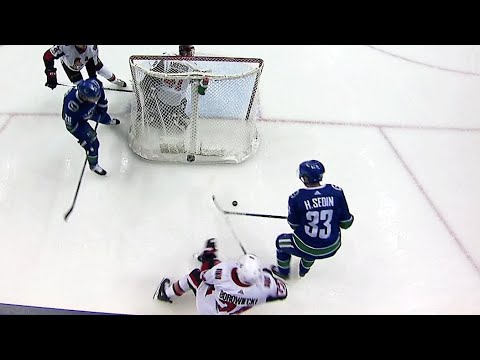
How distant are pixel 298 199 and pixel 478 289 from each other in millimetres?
1047

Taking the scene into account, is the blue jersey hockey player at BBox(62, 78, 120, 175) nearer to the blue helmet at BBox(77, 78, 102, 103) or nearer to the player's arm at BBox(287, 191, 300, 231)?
the blue helmet at BBox(77, 78, 102, 103)

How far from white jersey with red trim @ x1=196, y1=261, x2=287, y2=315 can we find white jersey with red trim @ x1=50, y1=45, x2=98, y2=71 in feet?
5.44

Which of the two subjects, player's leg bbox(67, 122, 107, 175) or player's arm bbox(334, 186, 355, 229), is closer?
player's arm bbox(334, 186, 355, 229)

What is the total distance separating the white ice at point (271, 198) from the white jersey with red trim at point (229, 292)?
→ 0.68 ft

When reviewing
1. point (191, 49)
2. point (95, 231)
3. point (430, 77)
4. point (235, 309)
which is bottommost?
point (235, 309)

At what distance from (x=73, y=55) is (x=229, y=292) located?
5.91ft

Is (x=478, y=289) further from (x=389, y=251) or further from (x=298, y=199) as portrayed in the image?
(x=298, y=199)

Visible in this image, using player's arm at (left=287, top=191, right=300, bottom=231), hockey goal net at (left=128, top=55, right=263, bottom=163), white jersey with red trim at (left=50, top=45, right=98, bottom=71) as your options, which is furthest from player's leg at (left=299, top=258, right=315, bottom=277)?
white jersey with red trim at (left=50, top=45, right=98, bottom=71)

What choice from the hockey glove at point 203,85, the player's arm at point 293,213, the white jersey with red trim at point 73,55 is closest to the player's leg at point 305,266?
the player's arm at point 293,213

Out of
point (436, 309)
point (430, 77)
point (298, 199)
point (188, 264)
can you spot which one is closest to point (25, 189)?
point (188, 264)

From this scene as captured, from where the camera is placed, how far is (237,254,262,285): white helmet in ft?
5.07

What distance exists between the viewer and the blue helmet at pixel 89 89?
2.10m

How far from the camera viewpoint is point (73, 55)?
261cm

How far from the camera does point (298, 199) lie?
177cm
